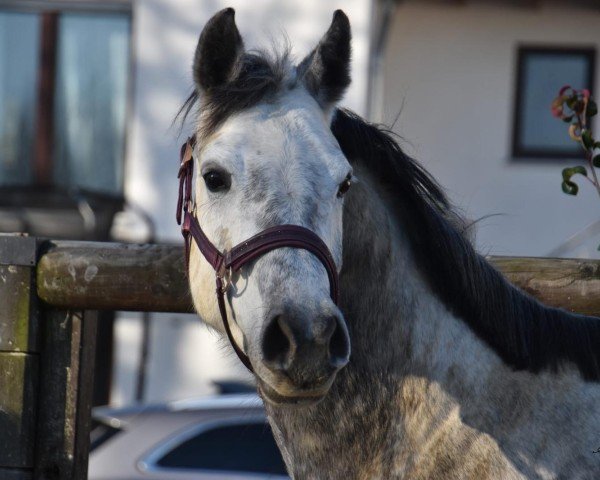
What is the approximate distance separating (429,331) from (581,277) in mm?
660

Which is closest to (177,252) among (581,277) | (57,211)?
(581,277)

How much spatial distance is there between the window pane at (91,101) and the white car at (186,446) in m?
4.86

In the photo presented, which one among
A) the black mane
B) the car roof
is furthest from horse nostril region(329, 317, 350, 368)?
the car roof

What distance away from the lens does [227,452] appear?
6117 mm

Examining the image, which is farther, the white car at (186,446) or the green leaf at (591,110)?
the white car at (186,446)

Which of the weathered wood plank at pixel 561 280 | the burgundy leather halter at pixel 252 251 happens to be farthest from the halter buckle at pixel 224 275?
the weathered wood plank at pixel 561 280

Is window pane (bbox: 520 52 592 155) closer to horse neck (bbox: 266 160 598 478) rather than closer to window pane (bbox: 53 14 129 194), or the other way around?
window pane (bbox: 53 14 129 194)

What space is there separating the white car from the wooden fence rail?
278 cm

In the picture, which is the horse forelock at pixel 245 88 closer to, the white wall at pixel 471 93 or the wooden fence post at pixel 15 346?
the wooden fence post at pixel 15 346

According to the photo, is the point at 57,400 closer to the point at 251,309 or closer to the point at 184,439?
the point at 251,309

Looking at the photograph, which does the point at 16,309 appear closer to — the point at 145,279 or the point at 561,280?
the point at 145,279

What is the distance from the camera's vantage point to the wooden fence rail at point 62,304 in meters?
3.07

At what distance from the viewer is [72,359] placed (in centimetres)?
314

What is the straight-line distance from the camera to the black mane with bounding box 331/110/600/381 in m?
2.64
